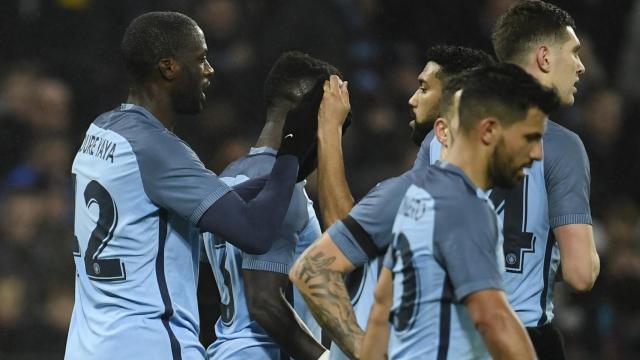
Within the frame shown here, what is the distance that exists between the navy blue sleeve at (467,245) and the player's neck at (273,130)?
1.48 meters

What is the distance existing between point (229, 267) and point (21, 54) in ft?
10.7

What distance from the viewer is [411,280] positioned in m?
2.80

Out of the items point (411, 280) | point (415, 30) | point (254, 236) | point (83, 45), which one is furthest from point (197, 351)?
point (415, 30)

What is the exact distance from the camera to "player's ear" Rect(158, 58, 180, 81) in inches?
145

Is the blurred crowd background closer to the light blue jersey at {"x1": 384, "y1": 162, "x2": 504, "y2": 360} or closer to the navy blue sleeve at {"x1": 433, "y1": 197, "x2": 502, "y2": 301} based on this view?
the light blue jersey at {"x1": 384, "y1": 162, "x2": 504, "y2": 360}

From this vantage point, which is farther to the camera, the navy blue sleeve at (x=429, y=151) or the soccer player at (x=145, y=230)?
the navy blue sleeve at (x=429, y=151)

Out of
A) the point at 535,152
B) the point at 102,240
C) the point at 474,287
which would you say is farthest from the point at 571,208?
the point at 102,240

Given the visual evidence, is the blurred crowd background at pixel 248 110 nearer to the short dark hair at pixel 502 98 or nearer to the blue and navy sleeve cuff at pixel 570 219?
the blue and navy sleeve cuff at pixel 570 219

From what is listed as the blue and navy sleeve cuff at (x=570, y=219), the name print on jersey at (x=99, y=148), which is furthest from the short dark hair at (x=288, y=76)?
the blue and navy sleeve cuff at (x=570, y=219)

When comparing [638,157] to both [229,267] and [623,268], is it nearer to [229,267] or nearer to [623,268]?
[623,268]

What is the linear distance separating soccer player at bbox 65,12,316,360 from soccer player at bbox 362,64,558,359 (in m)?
0.77

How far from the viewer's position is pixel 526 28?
3803mm

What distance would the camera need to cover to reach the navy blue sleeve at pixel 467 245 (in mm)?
2688

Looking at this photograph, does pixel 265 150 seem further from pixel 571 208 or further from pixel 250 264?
pixel 571 208
